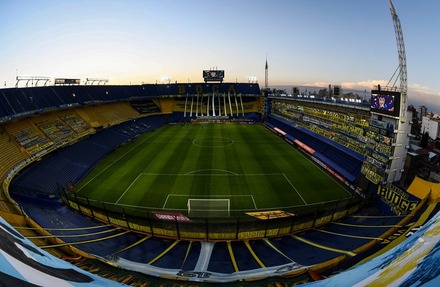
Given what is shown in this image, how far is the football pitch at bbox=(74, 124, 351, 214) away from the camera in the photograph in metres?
28.7

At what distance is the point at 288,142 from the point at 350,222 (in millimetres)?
33147

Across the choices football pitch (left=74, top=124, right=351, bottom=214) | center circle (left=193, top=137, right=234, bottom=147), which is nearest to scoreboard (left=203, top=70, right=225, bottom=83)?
center circle (left=193, top=137, right=234, bottom=147)

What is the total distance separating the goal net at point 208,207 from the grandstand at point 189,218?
11.3 feet

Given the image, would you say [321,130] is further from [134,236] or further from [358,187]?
[134,236]

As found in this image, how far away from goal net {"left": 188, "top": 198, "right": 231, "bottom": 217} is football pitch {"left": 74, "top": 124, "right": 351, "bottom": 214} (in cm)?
23

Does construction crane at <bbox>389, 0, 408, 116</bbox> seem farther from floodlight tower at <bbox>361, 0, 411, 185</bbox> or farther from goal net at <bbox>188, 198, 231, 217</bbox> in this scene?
goal net at <bbox>188, 198, 231, 217</bbox>

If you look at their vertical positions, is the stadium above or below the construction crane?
below

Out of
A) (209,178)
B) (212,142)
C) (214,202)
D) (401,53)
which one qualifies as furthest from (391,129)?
(212,142)

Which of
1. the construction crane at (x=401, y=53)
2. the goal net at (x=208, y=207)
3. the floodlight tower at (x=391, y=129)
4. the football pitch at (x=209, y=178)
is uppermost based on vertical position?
the construction crane at (x=401, y=53)

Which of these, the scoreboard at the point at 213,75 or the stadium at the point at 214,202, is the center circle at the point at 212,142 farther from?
the scoreboard at the point at 213,75

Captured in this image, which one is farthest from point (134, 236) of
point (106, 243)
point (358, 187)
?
point (358, 187)

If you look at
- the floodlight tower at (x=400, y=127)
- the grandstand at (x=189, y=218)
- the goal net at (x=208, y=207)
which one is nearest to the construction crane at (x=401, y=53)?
the floodlight tower at (x=400, y=127)

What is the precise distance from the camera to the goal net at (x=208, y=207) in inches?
1017

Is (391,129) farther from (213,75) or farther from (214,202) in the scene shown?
(213,75)
